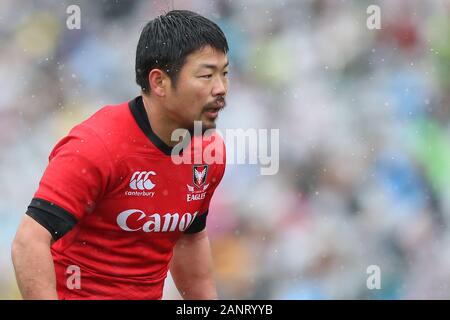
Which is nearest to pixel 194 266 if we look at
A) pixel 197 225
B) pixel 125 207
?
pixel 197 225

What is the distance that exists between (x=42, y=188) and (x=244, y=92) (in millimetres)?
3115

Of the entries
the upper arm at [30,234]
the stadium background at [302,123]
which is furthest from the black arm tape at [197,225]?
the stadium background at [302,123]

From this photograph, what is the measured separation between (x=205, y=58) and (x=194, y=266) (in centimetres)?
88

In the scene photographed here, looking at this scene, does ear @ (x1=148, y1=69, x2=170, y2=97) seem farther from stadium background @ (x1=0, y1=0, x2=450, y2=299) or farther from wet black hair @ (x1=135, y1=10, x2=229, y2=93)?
stadium background @ (x1=0, y1=0, x2=450, y2=299)

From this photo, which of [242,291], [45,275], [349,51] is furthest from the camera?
[349,51]

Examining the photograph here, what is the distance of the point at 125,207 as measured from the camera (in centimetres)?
279

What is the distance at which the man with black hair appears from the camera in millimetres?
2723

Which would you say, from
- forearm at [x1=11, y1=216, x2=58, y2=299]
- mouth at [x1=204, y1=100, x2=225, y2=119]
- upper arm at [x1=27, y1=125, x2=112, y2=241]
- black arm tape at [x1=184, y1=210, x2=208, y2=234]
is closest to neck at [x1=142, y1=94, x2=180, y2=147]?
mouth at [x1=204, y1=100, x2=225, y2=119]

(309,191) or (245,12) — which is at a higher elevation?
(245,12)

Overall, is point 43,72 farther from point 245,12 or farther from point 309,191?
point 309,191

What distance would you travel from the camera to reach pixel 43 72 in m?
5.54

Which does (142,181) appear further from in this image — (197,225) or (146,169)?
(197,225)

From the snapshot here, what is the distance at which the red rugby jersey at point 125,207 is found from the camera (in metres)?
2.66
